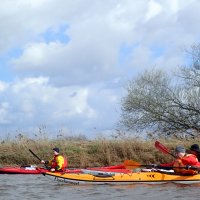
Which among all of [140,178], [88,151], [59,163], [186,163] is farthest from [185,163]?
[88,151]

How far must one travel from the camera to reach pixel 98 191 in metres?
15.6

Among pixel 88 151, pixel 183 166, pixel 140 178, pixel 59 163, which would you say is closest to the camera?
pixel 140 178

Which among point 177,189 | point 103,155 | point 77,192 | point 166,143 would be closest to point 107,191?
point 77,192

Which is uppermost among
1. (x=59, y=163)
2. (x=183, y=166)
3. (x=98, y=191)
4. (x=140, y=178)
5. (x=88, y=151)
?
(x=88, y=151)

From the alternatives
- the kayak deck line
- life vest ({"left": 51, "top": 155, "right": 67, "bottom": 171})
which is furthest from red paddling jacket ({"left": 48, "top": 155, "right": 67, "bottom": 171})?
the kayak deck line

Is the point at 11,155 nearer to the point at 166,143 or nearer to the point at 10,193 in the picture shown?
the point at 166,143

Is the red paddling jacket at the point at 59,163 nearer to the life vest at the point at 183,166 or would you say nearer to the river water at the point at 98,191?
the river water at the point at 98,191

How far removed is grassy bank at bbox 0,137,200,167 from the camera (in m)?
23.5

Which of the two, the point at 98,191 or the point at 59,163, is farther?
the point at 59,163

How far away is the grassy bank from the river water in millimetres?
6296

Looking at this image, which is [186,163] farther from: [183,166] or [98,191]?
[98,191]

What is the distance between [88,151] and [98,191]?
8.73 metres

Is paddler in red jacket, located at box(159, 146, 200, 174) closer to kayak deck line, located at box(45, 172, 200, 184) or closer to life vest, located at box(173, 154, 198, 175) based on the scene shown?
life vest, located at box(173, 154, 198, 175)

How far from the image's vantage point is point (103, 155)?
23797 millimetres
